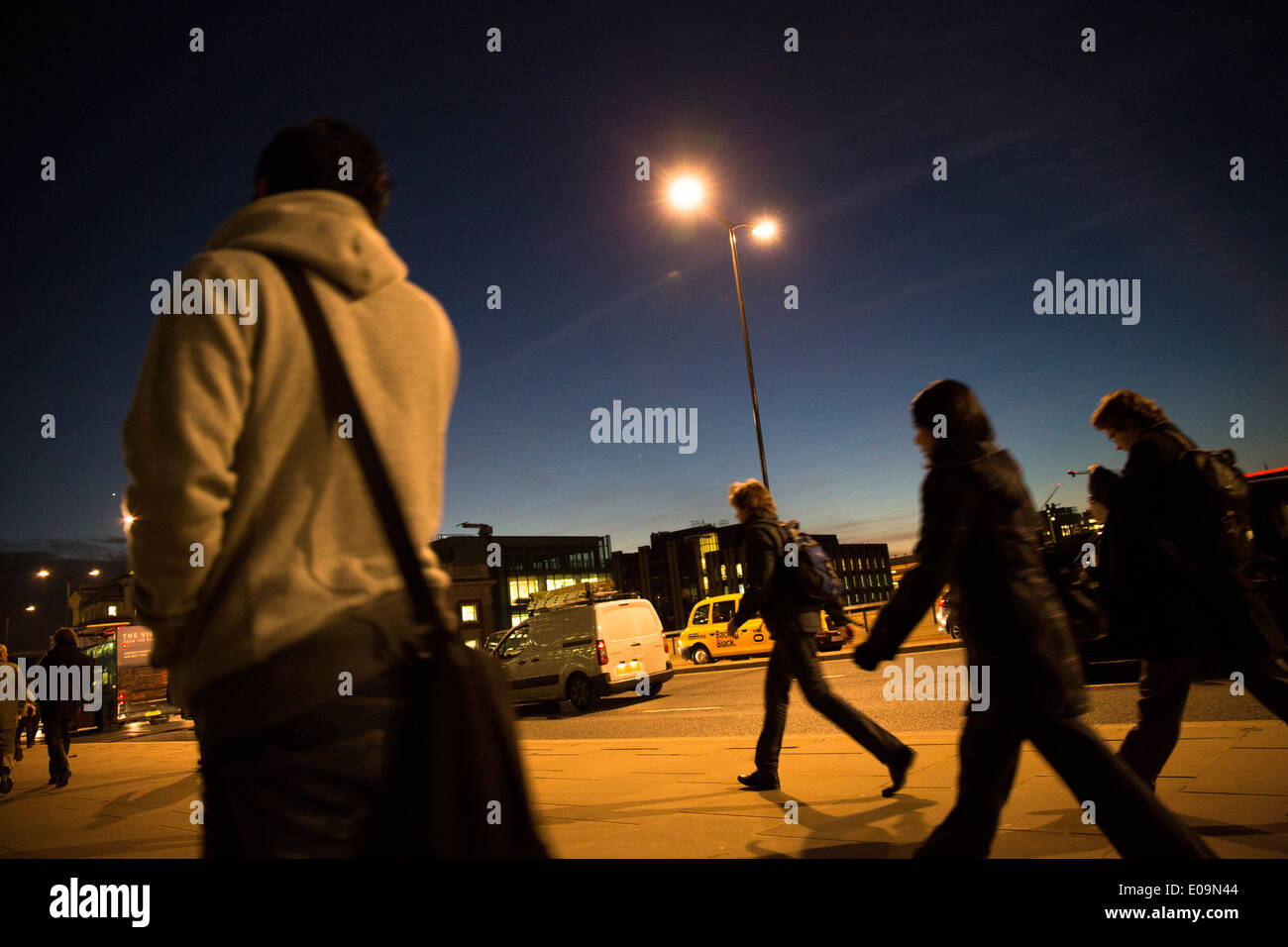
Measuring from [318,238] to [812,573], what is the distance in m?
3.89

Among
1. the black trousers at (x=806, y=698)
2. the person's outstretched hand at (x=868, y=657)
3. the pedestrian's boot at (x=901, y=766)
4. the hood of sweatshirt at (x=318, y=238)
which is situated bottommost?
the pedestrian's boot at (x=901, y=766)

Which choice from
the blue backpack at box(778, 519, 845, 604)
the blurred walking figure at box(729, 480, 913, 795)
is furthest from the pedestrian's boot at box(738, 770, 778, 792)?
the blue backpack at box(778, 519, 845, 604)

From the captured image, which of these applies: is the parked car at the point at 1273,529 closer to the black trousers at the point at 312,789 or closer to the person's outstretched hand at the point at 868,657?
the person's outstretched hand at the point at 868,657

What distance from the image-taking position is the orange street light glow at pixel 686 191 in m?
14.7

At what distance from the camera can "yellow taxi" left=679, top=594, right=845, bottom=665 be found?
804 inches

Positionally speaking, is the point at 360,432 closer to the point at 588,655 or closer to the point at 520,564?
the point at 588,655

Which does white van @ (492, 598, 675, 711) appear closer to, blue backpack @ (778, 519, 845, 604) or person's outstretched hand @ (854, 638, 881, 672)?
blue backpack @ (778, 519, 845, 604)

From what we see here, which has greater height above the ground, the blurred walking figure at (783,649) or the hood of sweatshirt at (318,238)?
the hood of sweatshirt at (318,238)

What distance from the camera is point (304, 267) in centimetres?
137

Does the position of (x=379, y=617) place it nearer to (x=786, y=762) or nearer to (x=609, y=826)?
(x=609, y=826)

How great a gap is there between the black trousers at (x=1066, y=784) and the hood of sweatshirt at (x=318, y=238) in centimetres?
227

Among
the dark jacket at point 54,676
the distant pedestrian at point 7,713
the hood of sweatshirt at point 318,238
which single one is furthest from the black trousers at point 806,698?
the dark jacket at point 54,676
